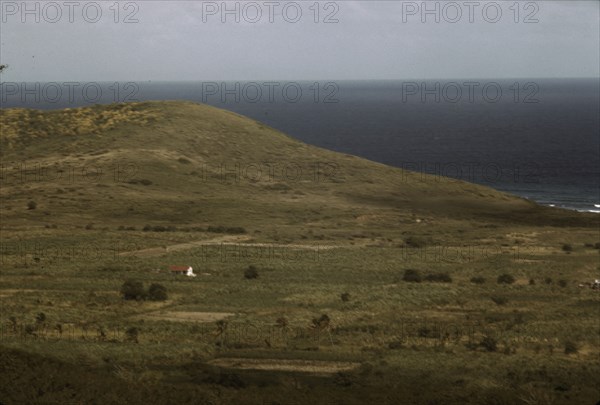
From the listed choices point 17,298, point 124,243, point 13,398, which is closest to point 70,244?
point 124,243

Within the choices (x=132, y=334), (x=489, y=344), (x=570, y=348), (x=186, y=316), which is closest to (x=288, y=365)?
(x=132, y=334)

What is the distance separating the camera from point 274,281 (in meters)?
44.9

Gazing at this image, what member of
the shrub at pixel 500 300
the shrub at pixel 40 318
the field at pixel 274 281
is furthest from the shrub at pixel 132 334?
the shrub at pixel 500 300

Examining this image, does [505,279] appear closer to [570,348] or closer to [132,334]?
[570,348]

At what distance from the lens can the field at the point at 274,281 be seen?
1025 inches

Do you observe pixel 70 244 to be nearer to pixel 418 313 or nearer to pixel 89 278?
pixel 89 278

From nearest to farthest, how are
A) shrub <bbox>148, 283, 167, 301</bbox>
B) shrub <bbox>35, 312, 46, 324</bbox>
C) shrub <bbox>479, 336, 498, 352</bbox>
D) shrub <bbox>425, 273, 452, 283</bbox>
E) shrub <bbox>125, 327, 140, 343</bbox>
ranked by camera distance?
shrub <bbox>479, 336, 498, 352</bbox>
shrub <bbox>125, 327, 140, 343</bbox>
shrub <bbox>35, 312, 46, 324</bbox>
shrub <bbox>148, 283, 167, 301</bbox>
shrub <bbox>425, 273, 452, 283</bbox>

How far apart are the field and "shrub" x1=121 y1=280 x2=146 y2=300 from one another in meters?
0.33

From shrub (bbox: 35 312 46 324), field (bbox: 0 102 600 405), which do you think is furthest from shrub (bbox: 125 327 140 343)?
shrub (bbox: 35 312 46 324)

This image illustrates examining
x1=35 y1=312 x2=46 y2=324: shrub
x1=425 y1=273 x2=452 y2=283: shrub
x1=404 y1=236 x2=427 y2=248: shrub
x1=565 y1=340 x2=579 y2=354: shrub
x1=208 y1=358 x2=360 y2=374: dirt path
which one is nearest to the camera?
x1=208 y1=358 x2=360 y2=374: dirt path

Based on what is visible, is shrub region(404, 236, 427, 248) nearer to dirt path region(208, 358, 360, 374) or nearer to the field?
the field

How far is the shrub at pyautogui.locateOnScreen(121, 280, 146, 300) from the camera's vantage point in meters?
40.1

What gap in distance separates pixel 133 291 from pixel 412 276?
15.5 m

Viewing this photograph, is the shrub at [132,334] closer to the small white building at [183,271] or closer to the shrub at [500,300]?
the small white building at [183,271]
